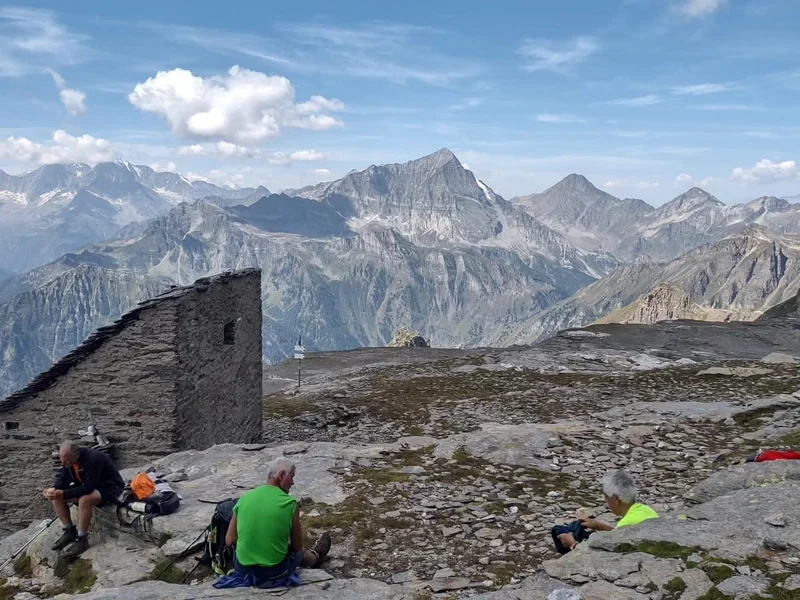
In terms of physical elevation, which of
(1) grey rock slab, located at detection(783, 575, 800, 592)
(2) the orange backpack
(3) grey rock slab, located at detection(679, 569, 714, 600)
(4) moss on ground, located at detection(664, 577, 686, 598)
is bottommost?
(2) the orange backpack

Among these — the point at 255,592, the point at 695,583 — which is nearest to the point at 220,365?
the point at 255,592

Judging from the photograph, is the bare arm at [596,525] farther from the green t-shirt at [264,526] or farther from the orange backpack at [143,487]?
the orange backpack at [143,487]

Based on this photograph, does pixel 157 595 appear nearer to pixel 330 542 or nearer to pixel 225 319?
pixel 330 542

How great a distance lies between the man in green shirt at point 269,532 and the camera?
9.24 metres

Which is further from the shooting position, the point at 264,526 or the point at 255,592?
the point at 264,526

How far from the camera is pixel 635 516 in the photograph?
380 inches

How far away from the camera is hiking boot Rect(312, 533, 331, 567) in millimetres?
10436

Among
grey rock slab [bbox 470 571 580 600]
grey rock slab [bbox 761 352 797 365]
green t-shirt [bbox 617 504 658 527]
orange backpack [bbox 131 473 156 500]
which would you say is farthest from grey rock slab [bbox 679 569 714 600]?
grey rock slab [bbox 761 352 797 365]

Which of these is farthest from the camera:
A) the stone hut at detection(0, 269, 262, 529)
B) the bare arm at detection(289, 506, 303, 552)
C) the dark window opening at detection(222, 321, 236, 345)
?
the dark window opening at detection(222, 321, 236, 345)

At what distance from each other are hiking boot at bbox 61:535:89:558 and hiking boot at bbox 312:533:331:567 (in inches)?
227

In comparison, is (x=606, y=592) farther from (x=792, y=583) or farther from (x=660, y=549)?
(x=792, y=583)

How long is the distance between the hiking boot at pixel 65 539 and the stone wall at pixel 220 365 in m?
5.53

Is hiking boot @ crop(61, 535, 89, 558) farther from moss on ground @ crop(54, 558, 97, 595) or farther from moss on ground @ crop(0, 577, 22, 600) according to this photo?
moss on ground @ crop(0, 577, 22, 600)

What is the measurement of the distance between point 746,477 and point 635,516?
399 cm
